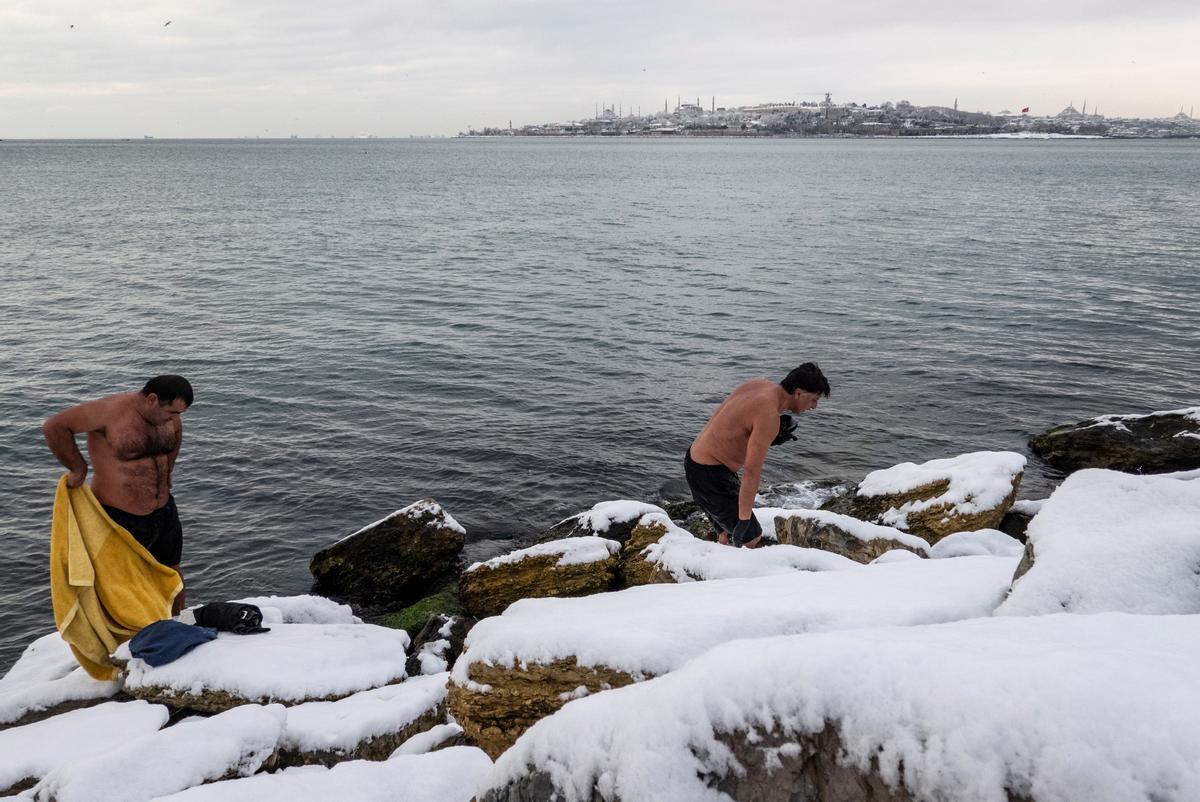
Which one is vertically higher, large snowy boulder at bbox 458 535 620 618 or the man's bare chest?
the man's bare chest

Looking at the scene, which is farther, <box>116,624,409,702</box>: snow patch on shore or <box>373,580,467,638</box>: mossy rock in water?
<box>373,580,467,638</box>: mossy rock in water

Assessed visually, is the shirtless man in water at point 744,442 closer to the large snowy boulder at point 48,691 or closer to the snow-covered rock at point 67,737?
the snow-covered rock at point 67,737

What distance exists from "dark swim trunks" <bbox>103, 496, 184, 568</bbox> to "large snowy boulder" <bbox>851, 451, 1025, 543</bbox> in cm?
853

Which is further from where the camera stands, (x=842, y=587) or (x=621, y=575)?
(x=621, y=575)

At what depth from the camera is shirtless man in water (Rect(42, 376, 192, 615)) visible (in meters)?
6.75

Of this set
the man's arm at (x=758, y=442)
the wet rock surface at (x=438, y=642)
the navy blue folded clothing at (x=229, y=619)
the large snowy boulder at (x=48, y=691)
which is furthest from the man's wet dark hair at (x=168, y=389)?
the man's arm at (x=758, y=442)

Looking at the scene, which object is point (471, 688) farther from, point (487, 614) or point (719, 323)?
point (719, 323)

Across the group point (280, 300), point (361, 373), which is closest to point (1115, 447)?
point (361, 373)

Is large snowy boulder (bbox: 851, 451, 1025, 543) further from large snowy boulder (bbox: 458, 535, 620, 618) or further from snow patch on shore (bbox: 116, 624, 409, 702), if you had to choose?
snow patch on shore (bbox: 116, 624, 409, 702)

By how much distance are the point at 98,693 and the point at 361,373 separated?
14147 millimetres

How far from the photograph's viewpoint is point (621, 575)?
345 inches

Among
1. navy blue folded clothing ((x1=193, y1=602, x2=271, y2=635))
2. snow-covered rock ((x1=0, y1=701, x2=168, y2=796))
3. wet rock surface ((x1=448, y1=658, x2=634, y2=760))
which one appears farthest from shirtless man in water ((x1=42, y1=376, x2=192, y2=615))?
wet rock surface ((x1=448, y1=658, x2=634, y2=760))

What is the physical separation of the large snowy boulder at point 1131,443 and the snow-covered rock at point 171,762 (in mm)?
13938

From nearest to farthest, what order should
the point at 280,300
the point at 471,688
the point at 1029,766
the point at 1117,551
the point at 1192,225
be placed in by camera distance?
the point at 1029,766 → the point at 1117,551 → the point at 471,688 → the point at 280,300 → the point at 1192,225
